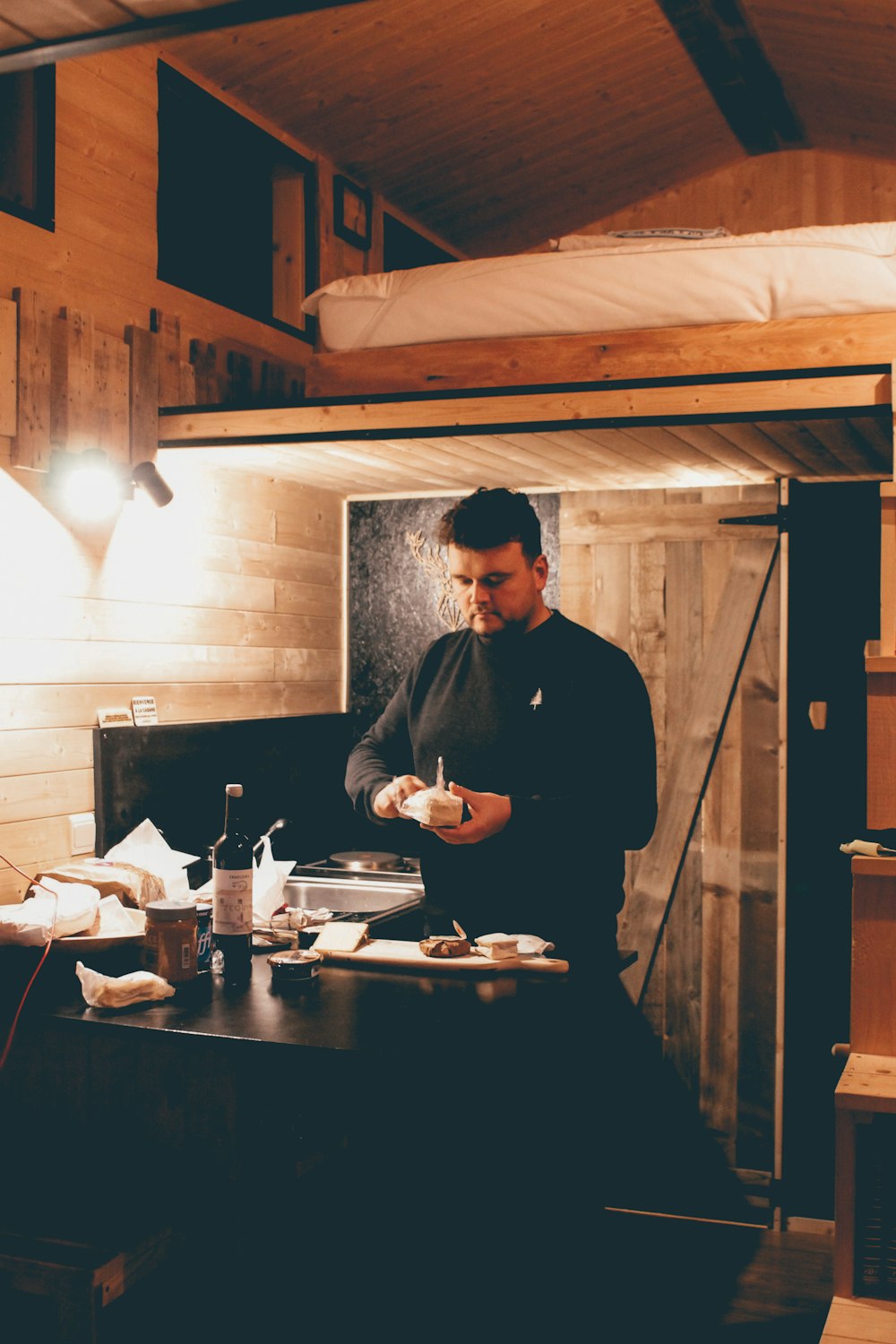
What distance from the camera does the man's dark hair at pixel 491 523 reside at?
9.91 feet

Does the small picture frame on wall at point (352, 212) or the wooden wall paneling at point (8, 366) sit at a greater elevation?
the small picture frame on wall at point (352, 212)

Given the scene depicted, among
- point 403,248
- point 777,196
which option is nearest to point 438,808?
point 403,248

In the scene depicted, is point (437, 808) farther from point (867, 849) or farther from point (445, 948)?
point (867, 849)

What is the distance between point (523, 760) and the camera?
3.06 meters

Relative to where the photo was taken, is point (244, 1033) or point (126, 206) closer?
point (244, 1033)


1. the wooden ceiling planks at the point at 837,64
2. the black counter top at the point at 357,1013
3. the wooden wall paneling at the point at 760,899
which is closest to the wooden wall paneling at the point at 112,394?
the black counter top at the point at 357,1013

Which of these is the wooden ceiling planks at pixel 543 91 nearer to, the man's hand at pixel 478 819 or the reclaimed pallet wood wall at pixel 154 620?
the reclaimed pallet wood wall at pixel 154 620

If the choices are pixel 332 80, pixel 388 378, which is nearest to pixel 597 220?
pixel 332 80

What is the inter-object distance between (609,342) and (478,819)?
57.4 inches

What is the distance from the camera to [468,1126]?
2438 mm

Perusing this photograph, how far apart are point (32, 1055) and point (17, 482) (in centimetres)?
140

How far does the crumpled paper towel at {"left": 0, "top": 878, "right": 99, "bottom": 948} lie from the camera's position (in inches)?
102

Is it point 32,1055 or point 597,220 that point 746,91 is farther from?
point 32,1055

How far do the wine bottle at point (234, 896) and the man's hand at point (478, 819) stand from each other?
401mm
